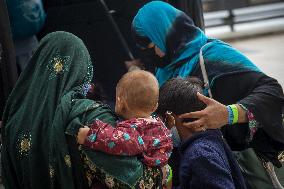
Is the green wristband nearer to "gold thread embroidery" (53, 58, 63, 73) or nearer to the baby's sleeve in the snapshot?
the baby's sleeve

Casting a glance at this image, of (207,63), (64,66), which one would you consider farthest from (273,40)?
(64,66)

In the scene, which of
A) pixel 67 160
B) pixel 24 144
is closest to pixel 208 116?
pixel 67 160

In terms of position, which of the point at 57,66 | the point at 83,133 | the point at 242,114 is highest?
the point at 57,66

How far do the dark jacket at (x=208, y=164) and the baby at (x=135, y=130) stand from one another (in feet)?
0.37

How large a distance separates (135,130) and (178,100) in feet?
1.17

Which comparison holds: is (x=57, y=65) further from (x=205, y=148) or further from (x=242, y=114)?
(x=242, y=114)

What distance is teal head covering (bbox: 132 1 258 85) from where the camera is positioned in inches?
95.1

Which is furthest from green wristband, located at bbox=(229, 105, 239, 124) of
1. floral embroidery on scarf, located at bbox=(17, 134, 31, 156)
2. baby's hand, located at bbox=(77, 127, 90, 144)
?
floral embroidery on scarf, located at bbox=(17, 134, 31, 156)

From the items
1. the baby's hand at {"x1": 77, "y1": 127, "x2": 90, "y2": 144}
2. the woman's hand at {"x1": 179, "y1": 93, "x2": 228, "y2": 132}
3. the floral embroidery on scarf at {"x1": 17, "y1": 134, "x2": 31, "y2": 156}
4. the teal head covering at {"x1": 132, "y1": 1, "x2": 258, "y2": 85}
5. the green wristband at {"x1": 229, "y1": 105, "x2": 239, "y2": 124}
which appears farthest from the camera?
the teal head covering at {"x1": 132, "y1": 1, "x2": 258, "y2": 85}

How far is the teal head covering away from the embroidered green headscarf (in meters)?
0.80

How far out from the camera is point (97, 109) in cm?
170

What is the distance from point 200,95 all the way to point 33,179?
804 millimetres

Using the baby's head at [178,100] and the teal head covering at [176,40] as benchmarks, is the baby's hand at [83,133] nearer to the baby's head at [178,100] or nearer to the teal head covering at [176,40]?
the baby's head at [178,100]

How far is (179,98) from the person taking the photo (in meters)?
1.97
